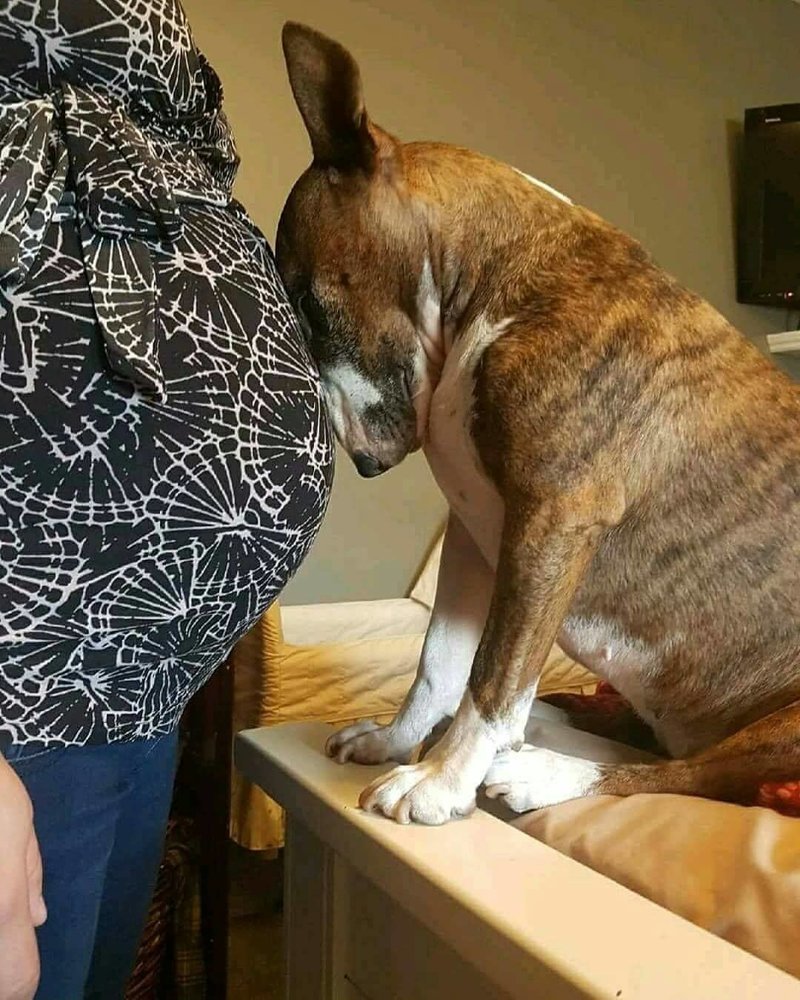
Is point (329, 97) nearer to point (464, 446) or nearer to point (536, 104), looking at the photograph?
point (464, 446)

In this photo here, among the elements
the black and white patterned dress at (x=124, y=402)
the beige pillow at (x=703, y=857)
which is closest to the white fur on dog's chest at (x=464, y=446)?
the black and white patterned dress at (x=124, y=402)

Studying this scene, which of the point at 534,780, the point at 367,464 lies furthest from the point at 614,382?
the point at 534,780

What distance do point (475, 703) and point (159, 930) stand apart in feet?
3.25

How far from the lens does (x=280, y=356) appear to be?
834mm

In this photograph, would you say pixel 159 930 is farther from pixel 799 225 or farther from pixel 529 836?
pixel 799 225

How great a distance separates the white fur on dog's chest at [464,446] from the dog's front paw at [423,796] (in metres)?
0.23

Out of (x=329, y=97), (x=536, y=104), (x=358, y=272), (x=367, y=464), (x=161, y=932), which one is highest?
(x=536, y=104)

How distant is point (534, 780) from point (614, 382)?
1.23 ft

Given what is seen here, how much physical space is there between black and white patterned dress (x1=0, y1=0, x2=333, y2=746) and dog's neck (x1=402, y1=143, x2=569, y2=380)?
0.19 m

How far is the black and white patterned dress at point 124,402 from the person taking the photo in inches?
28.0

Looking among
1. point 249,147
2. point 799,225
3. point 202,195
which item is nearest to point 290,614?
point 249,147

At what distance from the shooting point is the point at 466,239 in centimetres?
100

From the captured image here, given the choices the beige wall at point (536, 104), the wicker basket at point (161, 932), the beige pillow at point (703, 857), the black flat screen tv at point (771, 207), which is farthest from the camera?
the black flat screen tv at point (771, 207)

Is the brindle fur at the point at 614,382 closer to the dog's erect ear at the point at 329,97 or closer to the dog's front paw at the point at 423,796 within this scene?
the dog's erect ear at the point at 329,97
